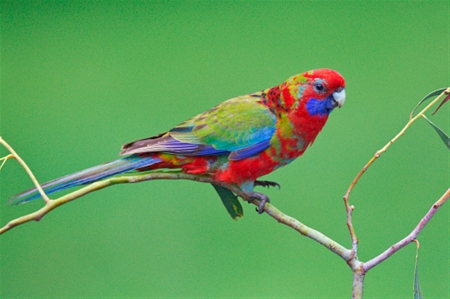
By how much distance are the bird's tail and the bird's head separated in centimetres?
50

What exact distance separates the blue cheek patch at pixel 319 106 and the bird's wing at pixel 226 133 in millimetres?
133

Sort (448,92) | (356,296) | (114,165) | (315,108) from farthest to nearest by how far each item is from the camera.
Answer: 1. (315,108)
2. (114,165)
3. (448,92)
4. (356,296)

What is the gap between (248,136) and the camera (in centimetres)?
171

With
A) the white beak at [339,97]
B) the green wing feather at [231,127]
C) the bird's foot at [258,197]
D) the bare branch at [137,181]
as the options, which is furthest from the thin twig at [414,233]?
the green wing feather at [231,127]

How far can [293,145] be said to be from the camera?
1.70 meters

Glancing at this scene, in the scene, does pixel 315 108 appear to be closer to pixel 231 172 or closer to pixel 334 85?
pixel 334 85

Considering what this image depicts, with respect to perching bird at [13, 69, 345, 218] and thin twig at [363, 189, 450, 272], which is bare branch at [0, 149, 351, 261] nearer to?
thin twig at [363, 189, 450, 272]

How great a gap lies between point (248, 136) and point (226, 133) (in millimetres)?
74

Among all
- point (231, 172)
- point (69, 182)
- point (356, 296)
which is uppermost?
point (69, 182)

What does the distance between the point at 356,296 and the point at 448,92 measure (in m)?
0.49

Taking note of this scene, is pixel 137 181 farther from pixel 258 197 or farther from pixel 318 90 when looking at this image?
pixel 318 90

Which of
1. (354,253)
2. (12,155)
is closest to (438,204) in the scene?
(354,253)

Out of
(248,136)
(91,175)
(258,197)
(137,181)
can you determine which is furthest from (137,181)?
(248,136)

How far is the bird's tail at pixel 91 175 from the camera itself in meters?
1.24
